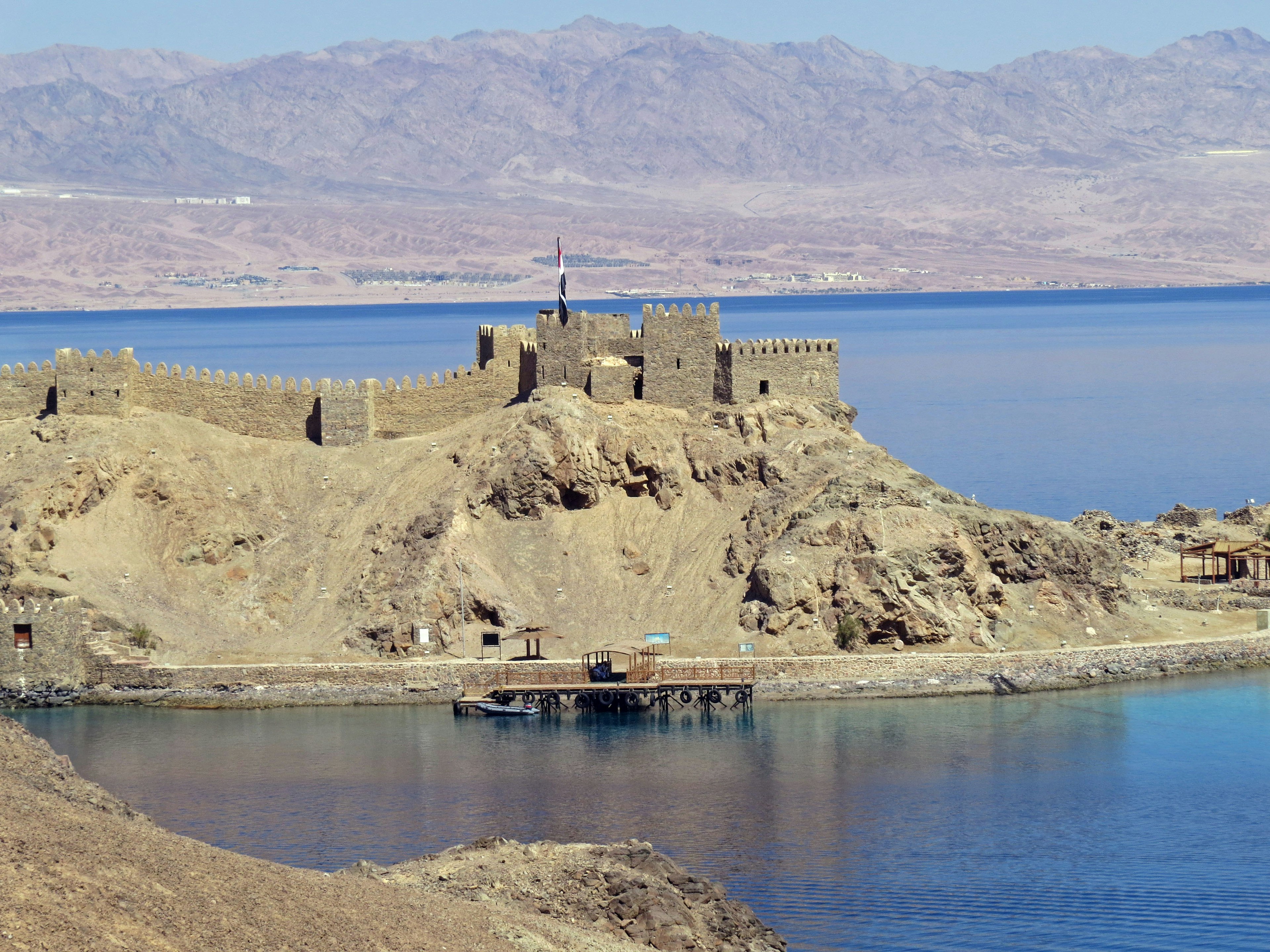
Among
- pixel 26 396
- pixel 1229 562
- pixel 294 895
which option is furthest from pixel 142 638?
pixel 1229 562

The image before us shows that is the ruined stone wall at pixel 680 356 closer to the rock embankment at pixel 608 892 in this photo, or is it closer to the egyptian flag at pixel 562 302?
the egyptian flag at pixel 562 302

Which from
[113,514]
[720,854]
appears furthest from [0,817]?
[113,514]

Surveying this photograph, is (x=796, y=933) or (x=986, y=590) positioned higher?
(x=986, y=590)

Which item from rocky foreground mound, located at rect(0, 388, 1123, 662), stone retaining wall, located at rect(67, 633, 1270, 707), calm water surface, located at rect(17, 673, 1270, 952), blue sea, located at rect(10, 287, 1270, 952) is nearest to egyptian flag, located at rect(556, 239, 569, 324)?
rocky foreground mound, located at rect(0, 388, 1123, 662)

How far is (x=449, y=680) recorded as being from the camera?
68438mm

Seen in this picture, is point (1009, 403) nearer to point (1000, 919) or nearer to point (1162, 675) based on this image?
point (1162, 675)

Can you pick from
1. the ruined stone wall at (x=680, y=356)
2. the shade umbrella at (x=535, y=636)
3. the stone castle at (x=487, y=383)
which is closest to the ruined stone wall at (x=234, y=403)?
the stone castle at (x=487, y=383)

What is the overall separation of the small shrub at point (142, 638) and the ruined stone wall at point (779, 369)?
23.4 m

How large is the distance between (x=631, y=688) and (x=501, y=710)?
440 cm

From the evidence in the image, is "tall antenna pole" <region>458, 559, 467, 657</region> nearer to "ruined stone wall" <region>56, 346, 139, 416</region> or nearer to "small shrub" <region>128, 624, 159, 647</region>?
"small shrub" <region>128, 624, 159, 647</region>

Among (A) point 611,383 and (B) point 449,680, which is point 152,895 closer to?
(B) point 449,680

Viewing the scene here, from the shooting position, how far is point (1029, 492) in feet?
393

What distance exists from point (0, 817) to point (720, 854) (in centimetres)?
2120

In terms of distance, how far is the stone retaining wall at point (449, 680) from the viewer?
223 feet
